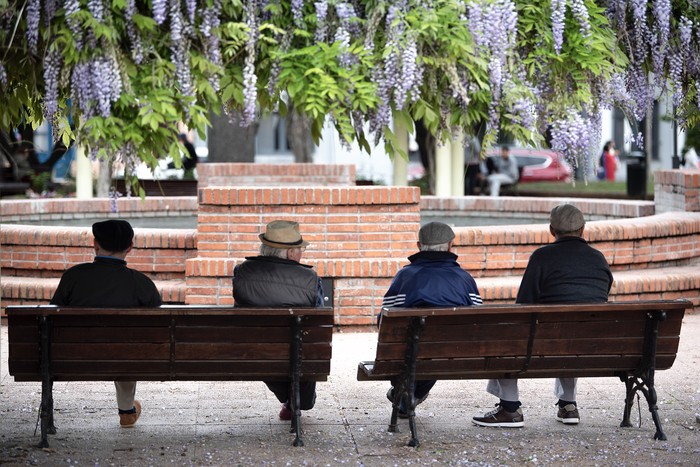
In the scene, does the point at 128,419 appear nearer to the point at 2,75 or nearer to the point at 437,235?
the point at 437,235

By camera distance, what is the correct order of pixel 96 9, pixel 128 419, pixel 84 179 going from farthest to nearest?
Result: pixel 84 179
pixel 128 419
pixel 96 9

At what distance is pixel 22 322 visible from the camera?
6.56m

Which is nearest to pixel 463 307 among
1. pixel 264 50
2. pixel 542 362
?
pixel 542 362

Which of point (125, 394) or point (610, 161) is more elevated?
point (610, 161)

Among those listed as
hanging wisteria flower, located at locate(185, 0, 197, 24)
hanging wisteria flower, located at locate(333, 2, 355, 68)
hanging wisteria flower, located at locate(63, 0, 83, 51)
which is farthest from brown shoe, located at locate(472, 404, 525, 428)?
hanging wisteria flower, located at locate(63, 0, 83, 51)

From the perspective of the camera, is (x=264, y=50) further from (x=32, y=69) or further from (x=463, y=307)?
(x=463, y=307)

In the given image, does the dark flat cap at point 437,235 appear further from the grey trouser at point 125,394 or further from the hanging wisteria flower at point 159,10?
the hanging wisteria flower at point 159,10

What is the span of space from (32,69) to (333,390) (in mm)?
3327

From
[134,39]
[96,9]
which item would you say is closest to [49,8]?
[96,9]

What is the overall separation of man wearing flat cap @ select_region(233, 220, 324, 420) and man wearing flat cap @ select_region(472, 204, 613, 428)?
4.07ft

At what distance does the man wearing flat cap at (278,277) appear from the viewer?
685 cm

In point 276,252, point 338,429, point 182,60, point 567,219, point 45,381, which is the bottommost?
point 338,429

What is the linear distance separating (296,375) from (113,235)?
130cm

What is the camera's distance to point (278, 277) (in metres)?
6.86
